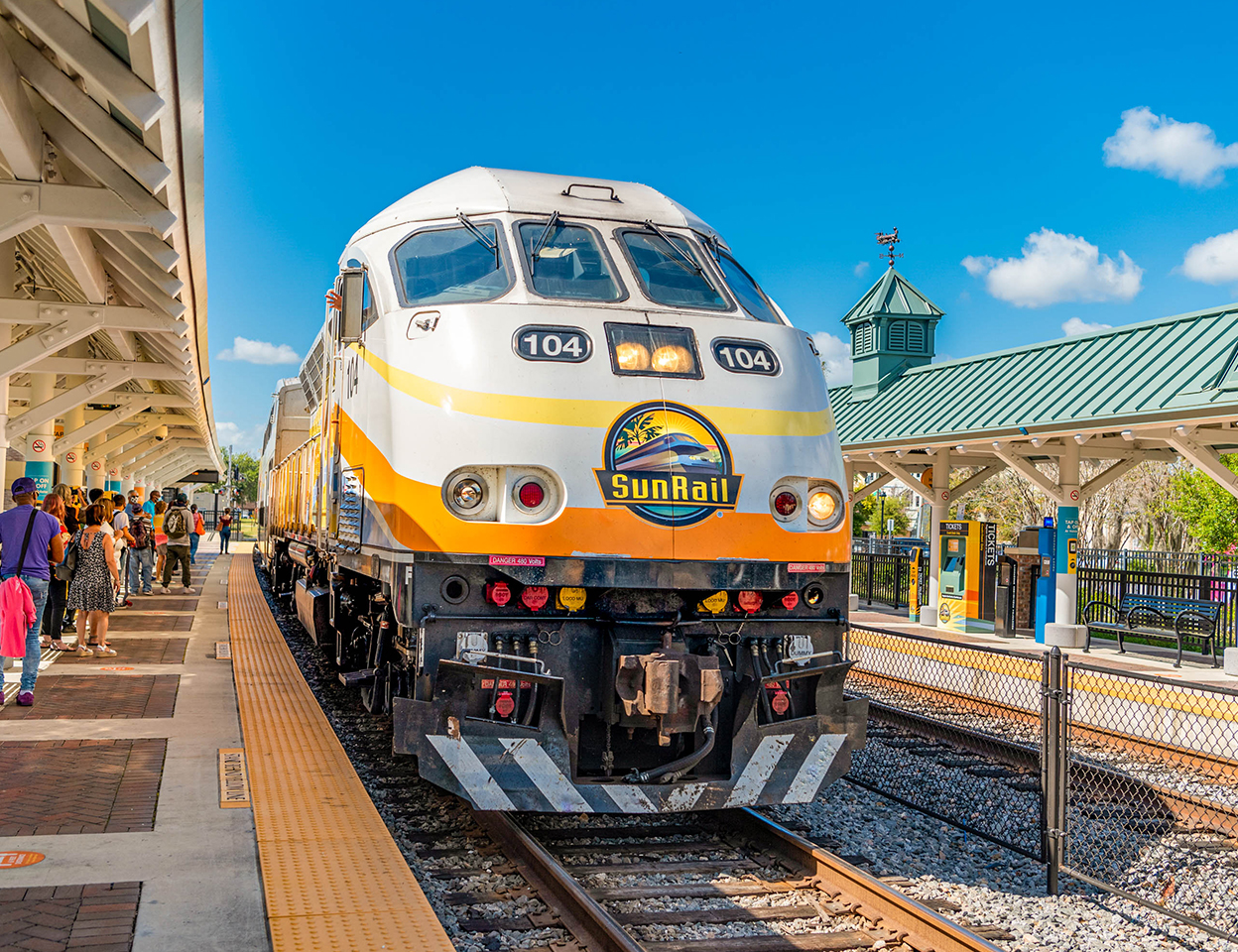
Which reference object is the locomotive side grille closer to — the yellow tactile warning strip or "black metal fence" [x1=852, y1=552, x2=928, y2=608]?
the yellow tactile warning strip

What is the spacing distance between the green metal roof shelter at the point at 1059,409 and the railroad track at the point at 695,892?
8.73 m

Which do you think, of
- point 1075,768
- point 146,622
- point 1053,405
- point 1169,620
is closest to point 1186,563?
point 1169,620

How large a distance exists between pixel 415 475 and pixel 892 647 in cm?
882

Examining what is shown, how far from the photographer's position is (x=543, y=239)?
22.1 ft

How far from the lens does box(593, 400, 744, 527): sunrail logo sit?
229 inches

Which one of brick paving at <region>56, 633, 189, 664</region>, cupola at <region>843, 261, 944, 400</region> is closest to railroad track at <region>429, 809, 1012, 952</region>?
brick paving at <region>56, 633, 189, 664</region>

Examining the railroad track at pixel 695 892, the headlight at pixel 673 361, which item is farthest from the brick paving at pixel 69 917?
the headlight at pixel 673 361

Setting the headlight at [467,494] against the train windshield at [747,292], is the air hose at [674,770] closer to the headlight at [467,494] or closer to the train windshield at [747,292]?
the headlight at [467,494]

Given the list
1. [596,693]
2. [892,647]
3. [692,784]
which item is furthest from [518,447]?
[892,647]

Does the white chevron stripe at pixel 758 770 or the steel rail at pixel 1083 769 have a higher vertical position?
the white chevron stripe at pixel 758 770

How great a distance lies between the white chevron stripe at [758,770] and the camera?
231 inches

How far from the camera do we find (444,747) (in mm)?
5574

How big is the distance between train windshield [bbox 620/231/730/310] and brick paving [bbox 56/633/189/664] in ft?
24.0

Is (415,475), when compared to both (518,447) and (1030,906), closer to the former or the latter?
(518,447)
